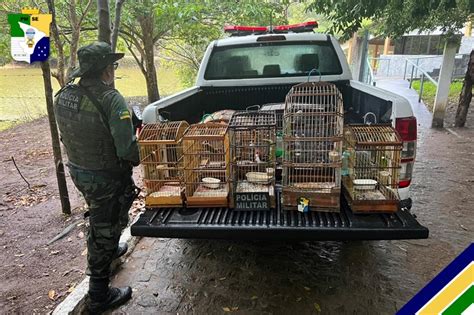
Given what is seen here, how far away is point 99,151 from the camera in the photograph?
7.70 feet

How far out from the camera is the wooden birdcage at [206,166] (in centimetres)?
246

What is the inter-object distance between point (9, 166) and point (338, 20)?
7.36 meters

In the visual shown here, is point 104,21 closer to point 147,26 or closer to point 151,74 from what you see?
point 147,26

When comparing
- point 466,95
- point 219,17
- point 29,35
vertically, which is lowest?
point 466,95

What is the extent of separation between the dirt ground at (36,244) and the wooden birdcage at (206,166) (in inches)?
58.7

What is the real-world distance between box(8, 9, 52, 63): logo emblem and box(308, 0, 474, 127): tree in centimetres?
507

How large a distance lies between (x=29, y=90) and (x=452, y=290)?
21858 millimetres

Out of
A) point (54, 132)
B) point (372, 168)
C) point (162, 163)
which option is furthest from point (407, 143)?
point (54, 132)

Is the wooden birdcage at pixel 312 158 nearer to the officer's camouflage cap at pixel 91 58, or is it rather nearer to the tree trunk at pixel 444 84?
the officer's camouflage cap at pixel 91 58

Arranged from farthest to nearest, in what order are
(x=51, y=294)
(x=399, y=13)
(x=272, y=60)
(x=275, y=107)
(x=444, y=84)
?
(x=444, y=84), (x=399, y=13), (x=272, y=60), (x=275, y=107), (x=51, y=294)

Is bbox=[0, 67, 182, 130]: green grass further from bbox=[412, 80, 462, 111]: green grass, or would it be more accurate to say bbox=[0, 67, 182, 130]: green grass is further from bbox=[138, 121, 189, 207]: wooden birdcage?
bbox=[412, 80, 462, 111]: green grass

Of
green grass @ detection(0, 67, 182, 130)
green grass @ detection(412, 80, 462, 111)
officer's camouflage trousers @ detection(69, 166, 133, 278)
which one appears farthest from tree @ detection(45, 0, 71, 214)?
green grass @ detection(412, 80, 462, 111)

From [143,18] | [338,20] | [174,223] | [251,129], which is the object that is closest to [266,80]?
[251,129]

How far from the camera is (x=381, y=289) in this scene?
9.05 feet
